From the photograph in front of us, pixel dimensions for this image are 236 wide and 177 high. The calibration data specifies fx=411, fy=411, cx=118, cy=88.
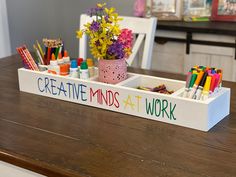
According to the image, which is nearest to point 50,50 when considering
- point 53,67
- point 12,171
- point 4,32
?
point 53,67

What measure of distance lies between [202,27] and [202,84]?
3.88 ft

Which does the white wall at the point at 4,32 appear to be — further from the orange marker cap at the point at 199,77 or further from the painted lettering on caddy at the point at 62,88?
the orange marker cap at the point at 199,77

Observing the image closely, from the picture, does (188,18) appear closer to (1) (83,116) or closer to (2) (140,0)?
(2) (140,0)

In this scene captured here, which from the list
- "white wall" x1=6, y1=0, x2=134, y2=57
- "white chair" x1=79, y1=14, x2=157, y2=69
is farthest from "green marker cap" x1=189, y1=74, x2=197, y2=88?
"white wall" x1=6, y1=0, x2=134, y2=57

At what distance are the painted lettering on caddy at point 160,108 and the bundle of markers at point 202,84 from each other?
0.06m

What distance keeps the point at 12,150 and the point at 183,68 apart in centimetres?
156

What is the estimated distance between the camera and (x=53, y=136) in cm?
115

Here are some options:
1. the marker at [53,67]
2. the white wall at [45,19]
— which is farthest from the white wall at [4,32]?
the marker at [53,67]

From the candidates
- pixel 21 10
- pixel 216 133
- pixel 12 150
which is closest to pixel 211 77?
pixel 216 133

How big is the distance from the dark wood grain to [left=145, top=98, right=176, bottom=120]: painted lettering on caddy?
45.3 inches

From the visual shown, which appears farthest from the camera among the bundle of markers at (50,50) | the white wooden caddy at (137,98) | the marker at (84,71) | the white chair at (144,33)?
the white chair at (144,33)


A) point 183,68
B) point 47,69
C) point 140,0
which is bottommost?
point 183,68

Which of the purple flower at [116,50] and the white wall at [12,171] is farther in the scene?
the purple flower at [116,50]

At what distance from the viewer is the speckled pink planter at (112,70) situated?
1340mm
